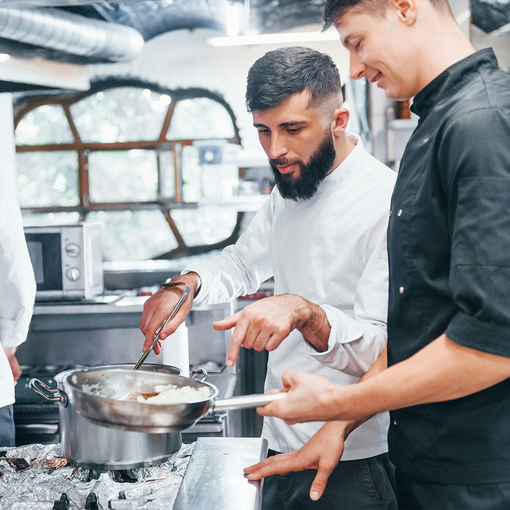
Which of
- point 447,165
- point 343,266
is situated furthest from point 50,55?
point 447,165

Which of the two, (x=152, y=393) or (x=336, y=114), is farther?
(x=336, y=114)

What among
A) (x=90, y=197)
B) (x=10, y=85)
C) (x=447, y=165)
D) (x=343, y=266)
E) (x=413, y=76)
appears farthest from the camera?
(x=90, y=197)

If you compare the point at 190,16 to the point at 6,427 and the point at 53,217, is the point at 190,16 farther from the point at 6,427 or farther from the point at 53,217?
the point at 6,427

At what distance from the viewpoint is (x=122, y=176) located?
15.7ft

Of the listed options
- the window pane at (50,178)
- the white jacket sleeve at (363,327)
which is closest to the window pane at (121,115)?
the window pane at (50,178)

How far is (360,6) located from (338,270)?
71cm

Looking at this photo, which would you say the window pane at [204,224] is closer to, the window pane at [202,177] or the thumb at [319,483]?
the window pane at [202,177]

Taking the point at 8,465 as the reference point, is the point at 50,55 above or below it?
above

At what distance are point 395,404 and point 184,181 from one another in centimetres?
414

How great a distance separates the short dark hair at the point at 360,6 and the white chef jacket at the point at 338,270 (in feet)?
1.83

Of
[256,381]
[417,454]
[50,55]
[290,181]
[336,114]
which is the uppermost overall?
[50,55]

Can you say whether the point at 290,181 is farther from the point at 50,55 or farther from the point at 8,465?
the point at 50,55

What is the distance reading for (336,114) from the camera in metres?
1.43

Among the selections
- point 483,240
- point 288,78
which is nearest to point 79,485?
point 483,240
